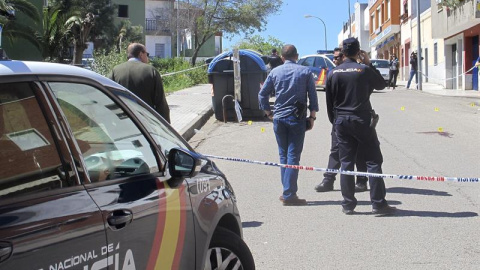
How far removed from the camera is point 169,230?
319cm

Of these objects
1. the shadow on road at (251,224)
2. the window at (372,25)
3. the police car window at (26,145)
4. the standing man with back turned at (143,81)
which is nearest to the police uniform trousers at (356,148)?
the shadow on road at (251,224)

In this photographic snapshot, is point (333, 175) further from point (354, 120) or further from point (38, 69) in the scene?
point (38, 69)

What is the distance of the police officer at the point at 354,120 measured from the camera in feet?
22.0

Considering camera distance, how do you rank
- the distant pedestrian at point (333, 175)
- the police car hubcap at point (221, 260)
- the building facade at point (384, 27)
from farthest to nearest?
the building facade at point (384, 27), the distant pedestrian at point (333, 175), the police car hubcap at point (221, 260)

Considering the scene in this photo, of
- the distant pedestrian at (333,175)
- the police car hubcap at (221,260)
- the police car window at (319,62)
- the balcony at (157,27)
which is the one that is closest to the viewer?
the police car hubcap at (221,260)

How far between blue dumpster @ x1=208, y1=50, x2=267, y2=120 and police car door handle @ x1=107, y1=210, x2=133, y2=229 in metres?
12.9

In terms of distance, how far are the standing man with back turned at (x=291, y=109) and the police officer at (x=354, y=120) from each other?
43 cm

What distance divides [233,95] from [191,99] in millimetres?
5668

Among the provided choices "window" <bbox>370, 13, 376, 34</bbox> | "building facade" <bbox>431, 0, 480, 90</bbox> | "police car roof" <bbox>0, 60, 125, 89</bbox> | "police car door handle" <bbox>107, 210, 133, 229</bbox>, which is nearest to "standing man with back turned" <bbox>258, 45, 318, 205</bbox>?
"police car roof" <bbox>0, 60, 125, 89</bbox>

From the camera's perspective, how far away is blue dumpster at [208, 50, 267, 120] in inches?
617

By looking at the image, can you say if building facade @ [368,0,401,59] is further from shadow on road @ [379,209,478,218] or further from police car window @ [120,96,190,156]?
police car window @ [120,96,190,156]

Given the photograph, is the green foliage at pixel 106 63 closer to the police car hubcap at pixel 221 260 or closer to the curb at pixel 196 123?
the curb at pixel 196 123

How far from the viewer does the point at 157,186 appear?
3.24m

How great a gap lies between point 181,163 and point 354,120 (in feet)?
11.6
